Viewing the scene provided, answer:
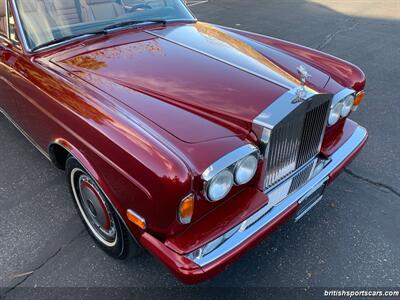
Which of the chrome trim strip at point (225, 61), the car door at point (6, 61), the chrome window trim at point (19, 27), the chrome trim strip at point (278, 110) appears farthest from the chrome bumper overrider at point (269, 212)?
the car door at point (6, 61)

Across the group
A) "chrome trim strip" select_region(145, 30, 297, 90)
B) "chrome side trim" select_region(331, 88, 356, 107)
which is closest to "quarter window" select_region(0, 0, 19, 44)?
"chrome trim strip" select_region(145, 30, 297, 90)

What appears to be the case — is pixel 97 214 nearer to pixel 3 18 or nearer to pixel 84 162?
pixel 84 162

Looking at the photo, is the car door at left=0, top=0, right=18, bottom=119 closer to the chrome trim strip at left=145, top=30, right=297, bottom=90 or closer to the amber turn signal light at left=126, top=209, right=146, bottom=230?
the chrome trim strip at left=145, top=30, right=297, bottom=90

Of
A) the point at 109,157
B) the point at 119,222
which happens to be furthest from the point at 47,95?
the point at 119,222

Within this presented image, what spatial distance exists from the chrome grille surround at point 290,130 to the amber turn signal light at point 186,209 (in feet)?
1.55

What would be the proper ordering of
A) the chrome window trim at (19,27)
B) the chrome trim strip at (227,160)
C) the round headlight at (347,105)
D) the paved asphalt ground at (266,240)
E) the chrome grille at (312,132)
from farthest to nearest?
the chrome window trim at (19,27)
the round headlight at (347,105)
the paved asphalt ground at (266,240)
the chrome grille at (312,132)
the chrome trim strip at (227,160)

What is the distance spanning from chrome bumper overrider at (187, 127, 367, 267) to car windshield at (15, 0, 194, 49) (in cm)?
177

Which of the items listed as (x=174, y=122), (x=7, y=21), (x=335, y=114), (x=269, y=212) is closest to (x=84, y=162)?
(x=174, y=122)

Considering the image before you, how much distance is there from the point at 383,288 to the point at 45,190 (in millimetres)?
2536

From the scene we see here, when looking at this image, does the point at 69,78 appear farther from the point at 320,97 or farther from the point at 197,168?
the point at 320,97

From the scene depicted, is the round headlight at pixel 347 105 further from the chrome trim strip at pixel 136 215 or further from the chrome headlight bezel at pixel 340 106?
the chrome trim strip at pixel 136 215

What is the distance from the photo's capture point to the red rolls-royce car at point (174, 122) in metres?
1.64

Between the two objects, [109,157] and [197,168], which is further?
[109,157]

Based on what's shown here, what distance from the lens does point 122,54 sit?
2395mm
